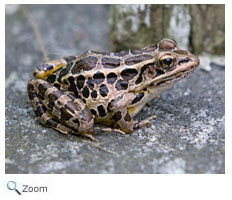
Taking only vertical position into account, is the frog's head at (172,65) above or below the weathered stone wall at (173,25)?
below

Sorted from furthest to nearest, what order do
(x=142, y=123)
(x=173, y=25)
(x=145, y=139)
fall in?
(x=173, y=25) < (x=142, y=123) < (x=145, y=139)

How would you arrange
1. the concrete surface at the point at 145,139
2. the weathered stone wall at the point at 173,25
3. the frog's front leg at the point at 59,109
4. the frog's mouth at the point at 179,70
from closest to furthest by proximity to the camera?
the concrete surface at the point at 145,139
the frog's front leg at the point at 59,109
the frog's mouth at the point at 179,70
the weathered stone wall at the point at 173,25

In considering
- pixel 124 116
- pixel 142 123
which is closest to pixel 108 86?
pixel 124 116

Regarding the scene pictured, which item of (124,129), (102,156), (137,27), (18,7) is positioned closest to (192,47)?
(137,27)

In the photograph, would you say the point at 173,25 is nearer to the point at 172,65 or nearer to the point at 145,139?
the point at 172,65

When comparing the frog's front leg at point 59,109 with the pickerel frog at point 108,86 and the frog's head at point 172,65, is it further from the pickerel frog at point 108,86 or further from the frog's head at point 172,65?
the frog's head at point 172,65

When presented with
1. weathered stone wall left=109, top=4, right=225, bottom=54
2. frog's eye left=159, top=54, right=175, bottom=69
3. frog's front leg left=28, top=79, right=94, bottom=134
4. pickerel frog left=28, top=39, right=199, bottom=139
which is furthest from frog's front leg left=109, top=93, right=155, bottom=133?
weathered stone wall left=109, top=4, right=225, bottom=54

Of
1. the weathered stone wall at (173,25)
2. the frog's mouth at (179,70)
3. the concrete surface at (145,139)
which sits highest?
the weathered stone wall at (173,25)

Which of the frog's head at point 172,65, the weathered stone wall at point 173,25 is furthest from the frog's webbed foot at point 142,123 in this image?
the weathered stone wall at point 173,25
